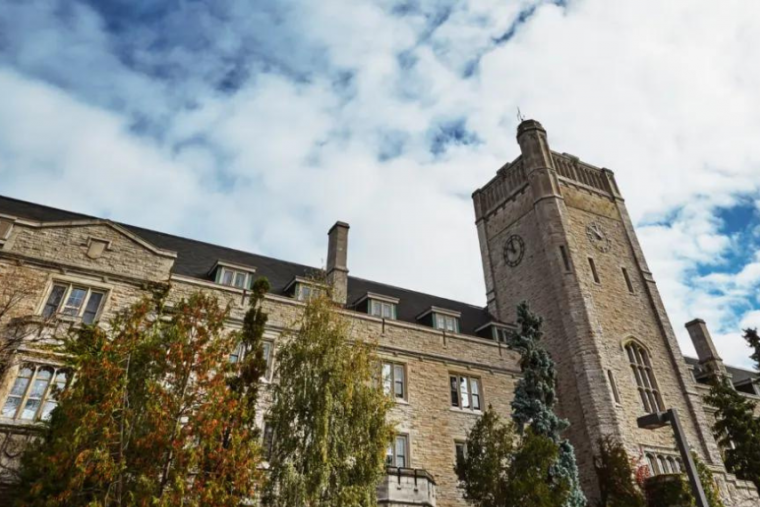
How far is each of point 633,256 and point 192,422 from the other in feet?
90.3

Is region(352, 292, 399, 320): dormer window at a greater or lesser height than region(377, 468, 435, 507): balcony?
greater

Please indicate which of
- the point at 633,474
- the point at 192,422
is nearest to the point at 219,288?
the point at 192,422

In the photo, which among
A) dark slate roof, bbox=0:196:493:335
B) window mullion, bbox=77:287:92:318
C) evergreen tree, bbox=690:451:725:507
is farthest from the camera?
dark slate roof, bbox=0:196:493:335

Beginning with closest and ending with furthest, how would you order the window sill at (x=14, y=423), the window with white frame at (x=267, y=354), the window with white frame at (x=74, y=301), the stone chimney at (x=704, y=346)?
1. the window sill at (x=14, y=423)
2. the window with white frame at (x=74, y=301)
3. the window with white frame at (x=267, y=354)
4. the stone chimney at (x=704, y=346)

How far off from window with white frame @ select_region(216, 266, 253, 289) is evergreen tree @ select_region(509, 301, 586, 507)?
11.1m

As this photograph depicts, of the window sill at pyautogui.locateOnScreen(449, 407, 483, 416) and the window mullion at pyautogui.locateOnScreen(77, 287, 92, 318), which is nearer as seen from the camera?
the window mullion at pyautogui.locateOnScreen(77, 287, 92, 318)

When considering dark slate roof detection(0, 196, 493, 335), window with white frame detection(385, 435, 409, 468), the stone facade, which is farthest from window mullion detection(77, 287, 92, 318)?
the stone facade

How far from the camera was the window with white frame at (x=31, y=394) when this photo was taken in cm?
1424

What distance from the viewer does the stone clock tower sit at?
75.3 ft

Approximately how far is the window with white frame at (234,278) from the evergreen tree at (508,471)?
10730mm

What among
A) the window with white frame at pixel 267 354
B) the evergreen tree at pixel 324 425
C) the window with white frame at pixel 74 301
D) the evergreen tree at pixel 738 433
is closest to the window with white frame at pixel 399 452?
the window with white frame at pixel 267 354

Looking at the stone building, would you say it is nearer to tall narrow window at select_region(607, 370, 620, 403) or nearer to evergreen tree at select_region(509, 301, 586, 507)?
tall narrow window at select_region(607, 370, 620, 403)

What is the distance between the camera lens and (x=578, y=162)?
3294 cm

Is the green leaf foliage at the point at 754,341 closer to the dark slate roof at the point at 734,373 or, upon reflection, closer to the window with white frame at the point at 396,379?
the dark slate roof at the point at 734,373
